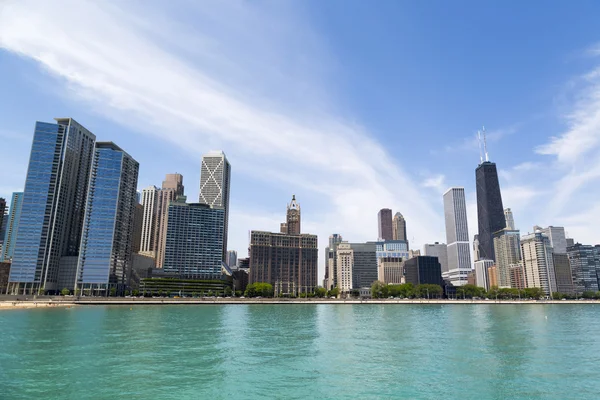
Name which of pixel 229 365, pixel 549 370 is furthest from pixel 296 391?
pixel 549 370

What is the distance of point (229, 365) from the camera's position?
46688mm

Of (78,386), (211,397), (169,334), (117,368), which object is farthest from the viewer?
(169,334)

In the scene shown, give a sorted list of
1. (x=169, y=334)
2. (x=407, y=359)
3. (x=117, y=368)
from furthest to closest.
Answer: (x=169, y=334), (x=407, y=359), (x=117, y=368)

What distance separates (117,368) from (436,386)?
33728 millimetres

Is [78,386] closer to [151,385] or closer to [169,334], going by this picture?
[151,385]

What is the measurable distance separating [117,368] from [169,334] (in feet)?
106

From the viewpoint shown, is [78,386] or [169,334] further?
[169,334]

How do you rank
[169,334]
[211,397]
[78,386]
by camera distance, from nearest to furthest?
[211,397] < [78,386] < [169,334]

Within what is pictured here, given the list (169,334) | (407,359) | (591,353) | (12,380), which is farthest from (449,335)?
(12,380)

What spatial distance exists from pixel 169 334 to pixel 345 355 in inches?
1476

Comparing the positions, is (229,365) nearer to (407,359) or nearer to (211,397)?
(211,397)

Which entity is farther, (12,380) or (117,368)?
(117,368)

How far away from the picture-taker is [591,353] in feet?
189

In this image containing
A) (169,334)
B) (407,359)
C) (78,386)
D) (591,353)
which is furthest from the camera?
(169,334)
